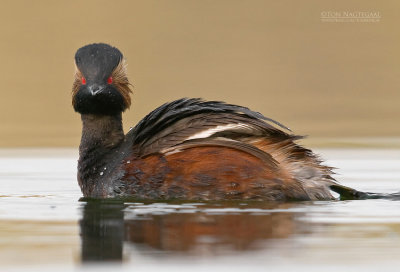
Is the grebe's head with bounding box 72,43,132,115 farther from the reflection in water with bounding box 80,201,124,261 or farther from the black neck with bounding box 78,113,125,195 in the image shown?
the reflection in water with bounding box 80,201,124,261

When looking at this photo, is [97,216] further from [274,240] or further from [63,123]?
[63,123]

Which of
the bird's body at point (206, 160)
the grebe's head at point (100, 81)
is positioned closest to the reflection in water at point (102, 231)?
the bird's body at point (206, 160)

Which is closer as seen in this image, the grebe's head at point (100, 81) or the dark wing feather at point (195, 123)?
the dark wing feather at point (195, 123)

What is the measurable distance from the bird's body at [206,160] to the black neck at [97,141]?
0.31 feet

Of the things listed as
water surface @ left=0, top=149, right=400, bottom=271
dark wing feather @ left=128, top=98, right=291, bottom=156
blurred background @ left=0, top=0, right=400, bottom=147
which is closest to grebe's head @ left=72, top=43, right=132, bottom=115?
dark wing feather @ left=128, top=98, right=291, bottom=156

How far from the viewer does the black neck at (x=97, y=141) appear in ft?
32.0

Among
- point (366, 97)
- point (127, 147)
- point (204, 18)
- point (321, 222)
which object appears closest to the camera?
point (321, 222)

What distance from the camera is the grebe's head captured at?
966 cm

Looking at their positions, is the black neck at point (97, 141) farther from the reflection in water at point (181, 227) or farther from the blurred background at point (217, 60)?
the blurred background at point (217, 60)

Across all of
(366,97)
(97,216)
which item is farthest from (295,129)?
(97,216)

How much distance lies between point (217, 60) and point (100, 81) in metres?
14.4

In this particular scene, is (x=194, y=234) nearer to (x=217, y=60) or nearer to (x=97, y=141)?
(x=97, y=141)

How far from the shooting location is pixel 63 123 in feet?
58.0

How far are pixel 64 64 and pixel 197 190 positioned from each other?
14.7 m
